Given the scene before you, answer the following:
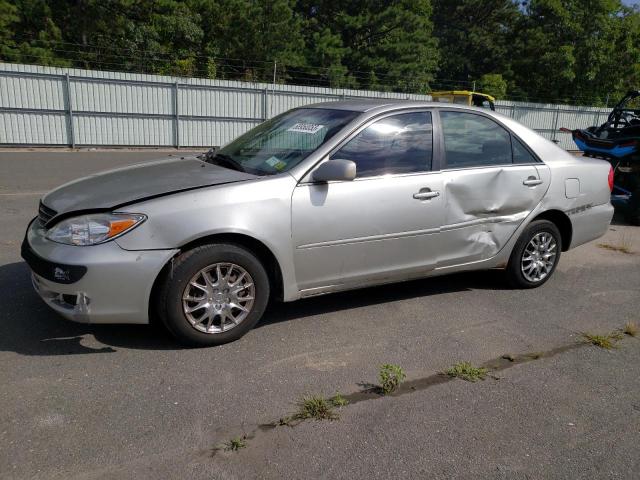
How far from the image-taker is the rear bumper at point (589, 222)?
17.2 feet

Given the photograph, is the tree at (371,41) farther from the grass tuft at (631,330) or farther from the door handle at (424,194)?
the grass tuft at (631,330)

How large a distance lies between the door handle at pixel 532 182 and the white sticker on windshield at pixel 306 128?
1.85 meters

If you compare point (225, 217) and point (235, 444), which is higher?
point (225, 217)

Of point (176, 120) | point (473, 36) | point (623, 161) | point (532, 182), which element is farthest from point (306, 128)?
point (473, 36)

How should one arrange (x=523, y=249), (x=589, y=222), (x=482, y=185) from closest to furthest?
1. (x=482, y=185)
2. (x=523, y=249)
3. (x=589, y=222)

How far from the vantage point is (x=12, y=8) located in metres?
23.8

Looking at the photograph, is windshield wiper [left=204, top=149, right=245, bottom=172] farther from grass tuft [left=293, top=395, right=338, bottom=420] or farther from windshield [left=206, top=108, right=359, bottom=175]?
grass tuft [left=293, top=395, right=338, bottom=420]

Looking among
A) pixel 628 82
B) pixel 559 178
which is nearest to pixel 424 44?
pixel 628 82

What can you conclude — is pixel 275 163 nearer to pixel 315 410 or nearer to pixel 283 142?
pixel 283 142

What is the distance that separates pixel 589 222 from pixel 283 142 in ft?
10.0

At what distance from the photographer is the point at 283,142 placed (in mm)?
4301

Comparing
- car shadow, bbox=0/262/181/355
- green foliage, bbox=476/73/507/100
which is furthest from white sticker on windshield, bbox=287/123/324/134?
green foliage, bbox=476/73/507/100

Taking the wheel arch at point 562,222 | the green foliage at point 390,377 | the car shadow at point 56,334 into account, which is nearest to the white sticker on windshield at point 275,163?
the car shadow at point 56,334

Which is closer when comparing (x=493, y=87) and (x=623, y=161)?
(x=623, y=161)
